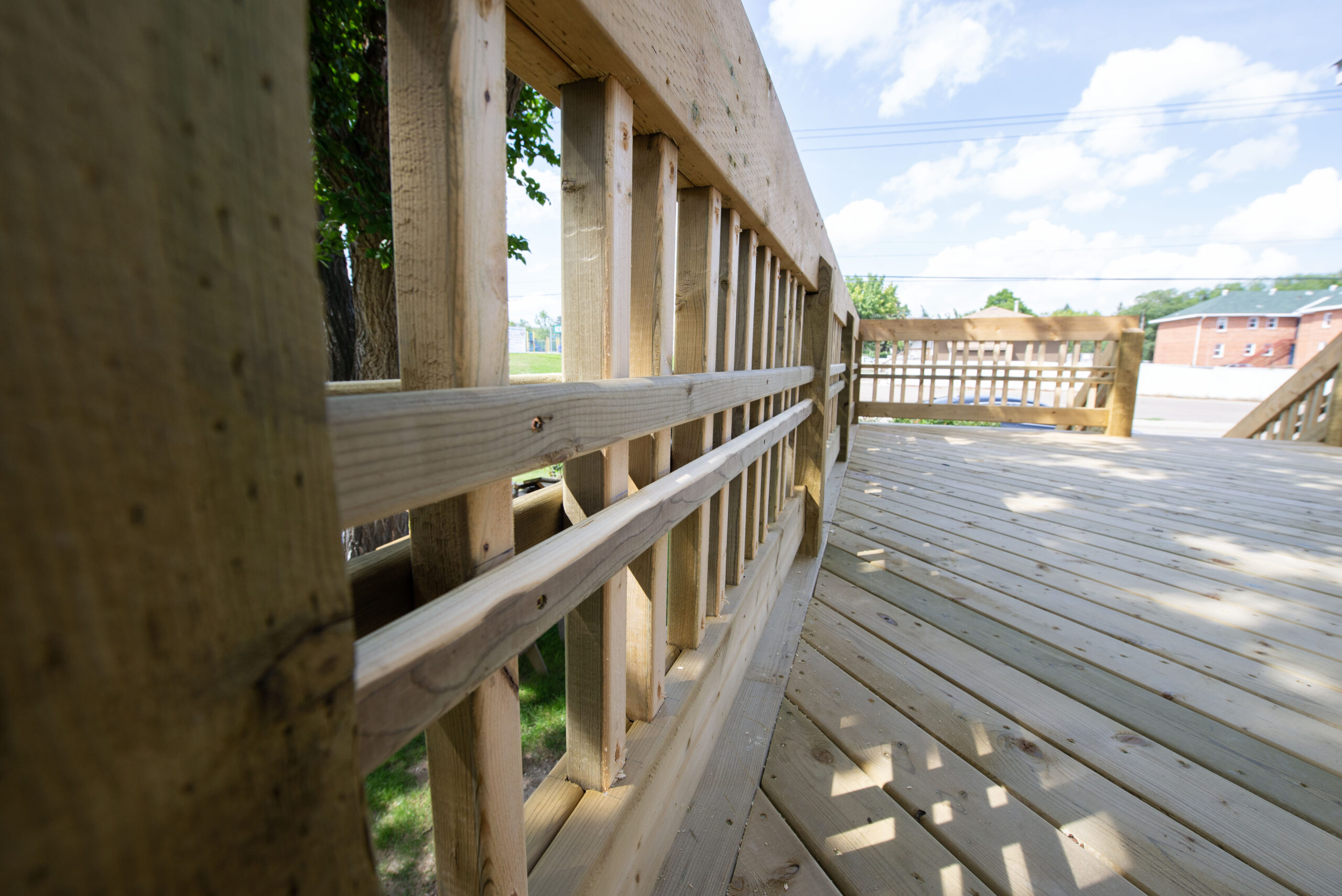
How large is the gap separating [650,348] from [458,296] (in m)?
0.49

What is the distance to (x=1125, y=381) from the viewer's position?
592 centimetres

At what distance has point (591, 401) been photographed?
61 centimetres

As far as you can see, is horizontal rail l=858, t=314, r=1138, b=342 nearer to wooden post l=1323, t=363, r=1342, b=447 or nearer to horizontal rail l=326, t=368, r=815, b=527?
wooden post l=1323, t=363, r=1342, b=447

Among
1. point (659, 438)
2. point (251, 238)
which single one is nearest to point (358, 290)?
point (659, 438)

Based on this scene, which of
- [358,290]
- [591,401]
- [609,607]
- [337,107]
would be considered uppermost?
[337,107]

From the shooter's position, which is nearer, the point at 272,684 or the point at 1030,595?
the point at 272,684

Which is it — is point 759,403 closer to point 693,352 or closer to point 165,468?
point 693,352

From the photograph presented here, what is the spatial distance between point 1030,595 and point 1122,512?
64.6 inches

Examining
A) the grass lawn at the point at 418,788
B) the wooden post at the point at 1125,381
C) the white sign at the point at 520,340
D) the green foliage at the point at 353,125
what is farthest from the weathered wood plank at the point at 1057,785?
the white sign at the point at 520,340

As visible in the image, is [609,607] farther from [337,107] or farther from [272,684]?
[337,107]

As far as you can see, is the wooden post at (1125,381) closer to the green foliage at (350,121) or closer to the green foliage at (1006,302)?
the green foliage at (350,121)

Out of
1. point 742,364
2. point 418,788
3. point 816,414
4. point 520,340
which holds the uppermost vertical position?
point 520,340

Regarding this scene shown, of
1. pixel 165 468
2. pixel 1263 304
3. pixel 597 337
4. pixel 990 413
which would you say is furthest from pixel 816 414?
pixel 1263 304

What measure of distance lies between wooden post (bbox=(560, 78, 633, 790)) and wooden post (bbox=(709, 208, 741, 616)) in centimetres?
54
